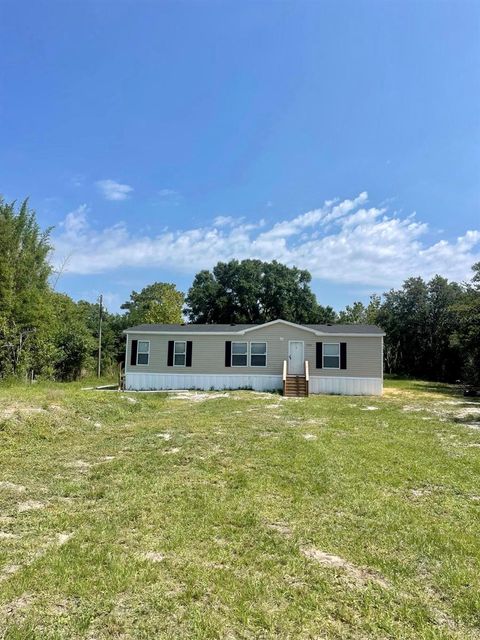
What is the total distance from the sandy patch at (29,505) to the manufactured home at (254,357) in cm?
1433

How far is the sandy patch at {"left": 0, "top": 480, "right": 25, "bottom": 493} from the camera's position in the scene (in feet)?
15.9

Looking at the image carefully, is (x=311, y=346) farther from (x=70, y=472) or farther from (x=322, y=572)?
(x=322, y=572)

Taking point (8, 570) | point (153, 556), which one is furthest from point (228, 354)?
point (8, 570)

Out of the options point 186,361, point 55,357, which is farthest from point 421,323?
point 55,357

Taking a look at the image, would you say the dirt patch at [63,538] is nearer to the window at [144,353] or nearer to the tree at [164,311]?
the window at [144,353]

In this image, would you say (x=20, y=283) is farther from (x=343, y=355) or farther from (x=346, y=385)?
(x=346, y=385)

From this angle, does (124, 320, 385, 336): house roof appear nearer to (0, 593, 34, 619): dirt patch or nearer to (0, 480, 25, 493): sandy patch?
(0, 480, 25, 493): sandy patch

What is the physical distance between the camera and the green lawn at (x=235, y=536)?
2535 millimetres

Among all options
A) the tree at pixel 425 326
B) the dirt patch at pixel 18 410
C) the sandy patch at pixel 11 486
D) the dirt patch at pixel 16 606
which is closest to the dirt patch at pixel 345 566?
the dirt patch at pixel 16 606

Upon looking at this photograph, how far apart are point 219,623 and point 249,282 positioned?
3355cm

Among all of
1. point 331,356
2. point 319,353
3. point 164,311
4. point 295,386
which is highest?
point 164,311

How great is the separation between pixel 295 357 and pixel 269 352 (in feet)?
3.92

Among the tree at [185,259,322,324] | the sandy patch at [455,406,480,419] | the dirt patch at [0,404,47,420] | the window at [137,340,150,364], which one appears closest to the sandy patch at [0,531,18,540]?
the dirt patch at [0,404,47,420]

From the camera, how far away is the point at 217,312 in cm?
A: 3647
